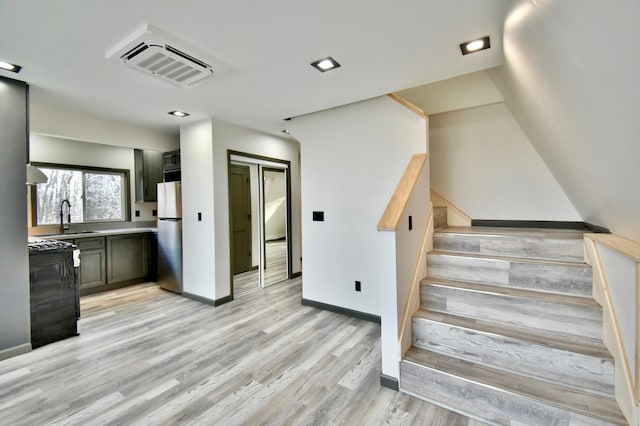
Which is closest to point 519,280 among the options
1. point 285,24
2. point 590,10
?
point 590,10

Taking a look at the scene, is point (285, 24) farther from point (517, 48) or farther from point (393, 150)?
point (393, 150)

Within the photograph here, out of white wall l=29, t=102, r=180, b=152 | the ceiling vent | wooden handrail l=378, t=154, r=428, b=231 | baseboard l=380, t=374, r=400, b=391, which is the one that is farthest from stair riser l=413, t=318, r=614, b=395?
white wall l=29, t=102, r=180, b=152

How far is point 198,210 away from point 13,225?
1798mm

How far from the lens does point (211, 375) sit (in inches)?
89.7

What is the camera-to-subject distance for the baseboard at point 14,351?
2547mm

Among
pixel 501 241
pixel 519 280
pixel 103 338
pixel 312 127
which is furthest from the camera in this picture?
pixel 312 127

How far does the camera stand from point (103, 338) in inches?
116

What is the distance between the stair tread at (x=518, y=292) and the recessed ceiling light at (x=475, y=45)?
1.88m

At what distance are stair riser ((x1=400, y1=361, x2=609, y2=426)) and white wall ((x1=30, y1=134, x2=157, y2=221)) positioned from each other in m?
5.31

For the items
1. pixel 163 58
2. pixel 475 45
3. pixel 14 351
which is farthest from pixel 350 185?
pixel 14 351

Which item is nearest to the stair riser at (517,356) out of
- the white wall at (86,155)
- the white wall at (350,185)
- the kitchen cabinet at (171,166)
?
the white wall at (350,185)

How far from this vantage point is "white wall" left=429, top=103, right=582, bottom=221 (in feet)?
10.9

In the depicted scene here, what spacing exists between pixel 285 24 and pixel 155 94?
1.90 metres

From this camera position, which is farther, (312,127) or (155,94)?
(312,127)
